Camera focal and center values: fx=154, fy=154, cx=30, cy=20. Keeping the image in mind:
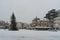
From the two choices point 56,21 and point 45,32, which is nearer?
point 56,21

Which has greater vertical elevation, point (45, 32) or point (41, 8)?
point (41, 8)

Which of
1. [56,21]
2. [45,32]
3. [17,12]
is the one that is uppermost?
[17,12]

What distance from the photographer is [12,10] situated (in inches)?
128

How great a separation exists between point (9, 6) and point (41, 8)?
68cm

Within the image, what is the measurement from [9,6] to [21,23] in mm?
440

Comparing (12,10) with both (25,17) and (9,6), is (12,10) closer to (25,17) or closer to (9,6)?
(9,6)

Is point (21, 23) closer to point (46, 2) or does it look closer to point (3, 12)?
point (3, 12)

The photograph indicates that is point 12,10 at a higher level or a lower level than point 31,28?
higher

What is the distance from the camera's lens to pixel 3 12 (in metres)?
3.21

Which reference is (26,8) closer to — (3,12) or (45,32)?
(3,12)

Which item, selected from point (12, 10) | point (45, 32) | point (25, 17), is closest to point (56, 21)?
point (45, 32)

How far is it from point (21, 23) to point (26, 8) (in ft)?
1.11

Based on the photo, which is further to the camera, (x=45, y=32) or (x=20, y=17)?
(x=45, y=32)

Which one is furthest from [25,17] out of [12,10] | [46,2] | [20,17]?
[46,2]
